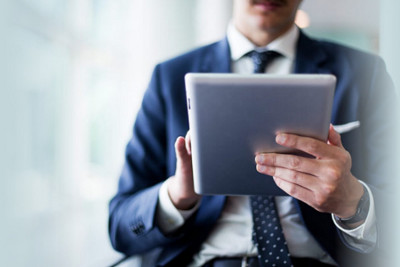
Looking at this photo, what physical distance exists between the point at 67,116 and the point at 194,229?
34.6 inches

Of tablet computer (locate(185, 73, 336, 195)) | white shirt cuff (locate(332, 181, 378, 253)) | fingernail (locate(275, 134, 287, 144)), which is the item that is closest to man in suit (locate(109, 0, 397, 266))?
white shirt cuff (locate(332, 181, 378, 253))

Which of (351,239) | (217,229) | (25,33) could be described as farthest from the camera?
(25,33)

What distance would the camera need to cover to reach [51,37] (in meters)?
1.61

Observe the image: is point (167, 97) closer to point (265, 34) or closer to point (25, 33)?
point (265, 34)

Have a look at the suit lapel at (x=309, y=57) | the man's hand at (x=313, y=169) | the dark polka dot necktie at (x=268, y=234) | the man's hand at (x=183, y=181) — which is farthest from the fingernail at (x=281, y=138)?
the suit lapel at (x=309, y=57)

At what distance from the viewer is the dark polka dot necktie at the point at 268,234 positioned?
1.00 m

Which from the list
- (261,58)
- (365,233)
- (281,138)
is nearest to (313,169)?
(281,138)

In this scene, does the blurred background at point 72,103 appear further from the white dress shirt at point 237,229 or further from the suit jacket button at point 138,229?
the white dress shirt at point 237,229

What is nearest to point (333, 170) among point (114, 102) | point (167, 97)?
point (167, 97)

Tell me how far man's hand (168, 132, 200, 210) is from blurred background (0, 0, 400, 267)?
255 millimetres

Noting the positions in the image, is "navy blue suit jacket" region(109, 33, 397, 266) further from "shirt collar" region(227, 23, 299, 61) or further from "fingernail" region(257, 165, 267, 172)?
"fingernail" region(257, 165, 267, 172)

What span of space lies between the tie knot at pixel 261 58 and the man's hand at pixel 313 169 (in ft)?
1.35

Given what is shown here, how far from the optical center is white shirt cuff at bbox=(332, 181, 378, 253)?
0.92 metres

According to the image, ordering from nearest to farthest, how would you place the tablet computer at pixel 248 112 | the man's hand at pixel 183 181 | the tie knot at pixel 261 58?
the tablet computer at pixel 248 112, the man's hand at pixel 183 181, the tie knot at pixel 261 58
